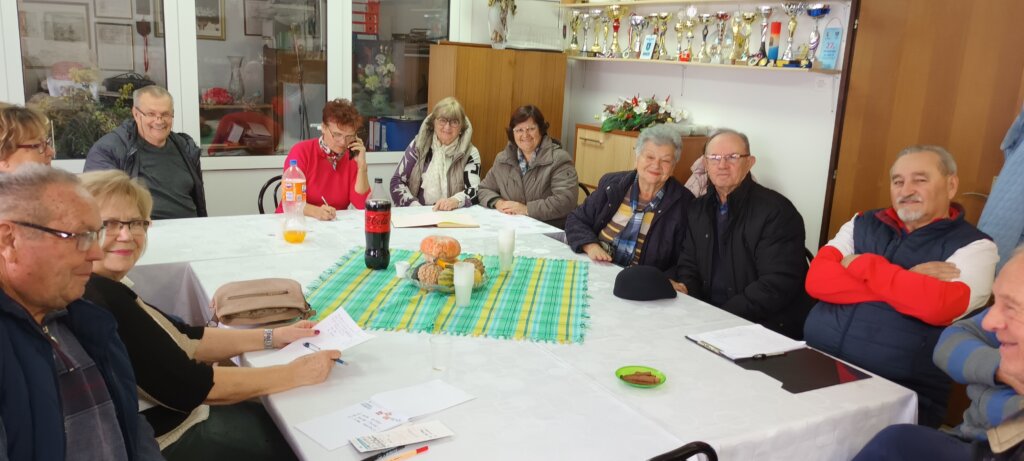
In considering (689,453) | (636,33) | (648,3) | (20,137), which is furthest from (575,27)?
(689,453)

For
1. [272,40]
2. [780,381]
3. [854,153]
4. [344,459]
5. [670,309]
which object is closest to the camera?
[344,459]

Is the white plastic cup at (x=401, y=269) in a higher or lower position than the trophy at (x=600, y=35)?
lower

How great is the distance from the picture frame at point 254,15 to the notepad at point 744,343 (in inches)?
168

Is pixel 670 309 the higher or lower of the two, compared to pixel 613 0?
lower

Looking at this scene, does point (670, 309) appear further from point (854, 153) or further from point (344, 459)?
point (854, 153)

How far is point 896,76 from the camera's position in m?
3.91

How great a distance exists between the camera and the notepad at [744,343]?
195cm

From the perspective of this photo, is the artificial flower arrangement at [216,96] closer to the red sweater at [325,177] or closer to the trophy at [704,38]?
the red sweater at [325,177]

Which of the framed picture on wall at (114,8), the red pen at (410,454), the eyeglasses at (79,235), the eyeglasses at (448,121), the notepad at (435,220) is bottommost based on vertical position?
the red pen at (410,454)

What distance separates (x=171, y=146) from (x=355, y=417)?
2.71 m

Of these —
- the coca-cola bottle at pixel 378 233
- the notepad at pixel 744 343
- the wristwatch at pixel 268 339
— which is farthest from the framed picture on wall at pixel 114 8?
the notepad at pixel 744 343

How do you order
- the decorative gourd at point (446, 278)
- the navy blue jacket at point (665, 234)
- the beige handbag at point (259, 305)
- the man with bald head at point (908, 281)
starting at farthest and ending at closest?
the navy blue jacket at point (665, 234), the decorative gourd at point (446, 278), the man with bald head at point (908, 281), the beige handbag at point (259, 305)

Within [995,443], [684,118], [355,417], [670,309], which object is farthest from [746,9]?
[355,417]

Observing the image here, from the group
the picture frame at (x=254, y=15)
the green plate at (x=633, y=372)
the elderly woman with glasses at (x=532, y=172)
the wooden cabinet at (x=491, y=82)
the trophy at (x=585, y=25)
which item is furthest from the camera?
the trophy at (x=585, y=25)
